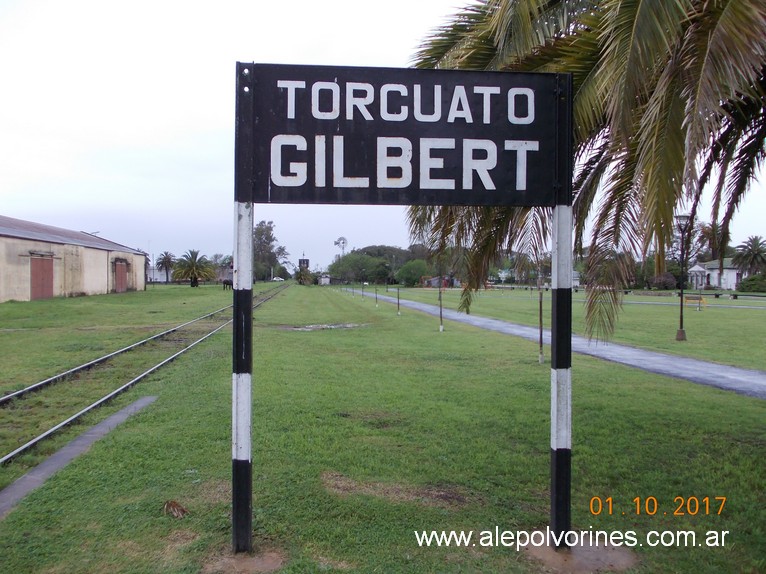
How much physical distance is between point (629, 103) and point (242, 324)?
2888 mm

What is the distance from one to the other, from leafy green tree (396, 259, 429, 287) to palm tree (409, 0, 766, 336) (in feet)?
285

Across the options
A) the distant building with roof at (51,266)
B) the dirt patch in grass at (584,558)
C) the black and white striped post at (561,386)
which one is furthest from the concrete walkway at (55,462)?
the distant building with roof at (51,266)

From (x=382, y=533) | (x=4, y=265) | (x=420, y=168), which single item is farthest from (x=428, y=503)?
(x=4, y=265)

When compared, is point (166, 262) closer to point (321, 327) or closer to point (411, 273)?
point (411, 273)

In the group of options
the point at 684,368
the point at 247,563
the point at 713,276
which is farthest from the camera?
the point at 713,276

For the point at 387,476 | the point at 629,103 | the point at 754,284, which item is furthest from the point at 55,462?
the point at 754,284

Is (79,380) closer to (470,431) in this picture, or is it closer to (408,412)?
(408,412)

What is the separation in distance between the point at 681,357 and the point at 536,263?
950 centimetres

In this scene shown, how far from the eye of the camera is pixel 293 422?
7723 mm

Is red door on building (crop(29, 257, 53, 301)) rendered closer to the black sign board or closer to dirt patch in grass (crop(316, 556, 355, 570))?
the black sign board

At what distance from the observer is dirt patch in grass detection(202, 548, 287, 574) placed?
376 centimetres

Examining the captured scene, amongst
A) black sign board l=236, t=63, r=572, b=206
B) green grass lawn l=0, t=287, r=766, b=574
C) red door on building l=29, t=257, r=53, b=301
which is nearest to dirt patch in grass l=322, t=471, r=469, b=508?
green grass lawn l=0, t=287, r=766, b=574

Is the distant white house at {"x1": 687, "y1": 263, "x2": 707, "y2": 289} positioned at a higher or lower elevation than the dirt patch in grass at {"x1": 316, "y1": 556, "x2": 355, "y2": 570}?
higher

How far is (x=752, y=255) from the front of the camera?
→ 189 feet
